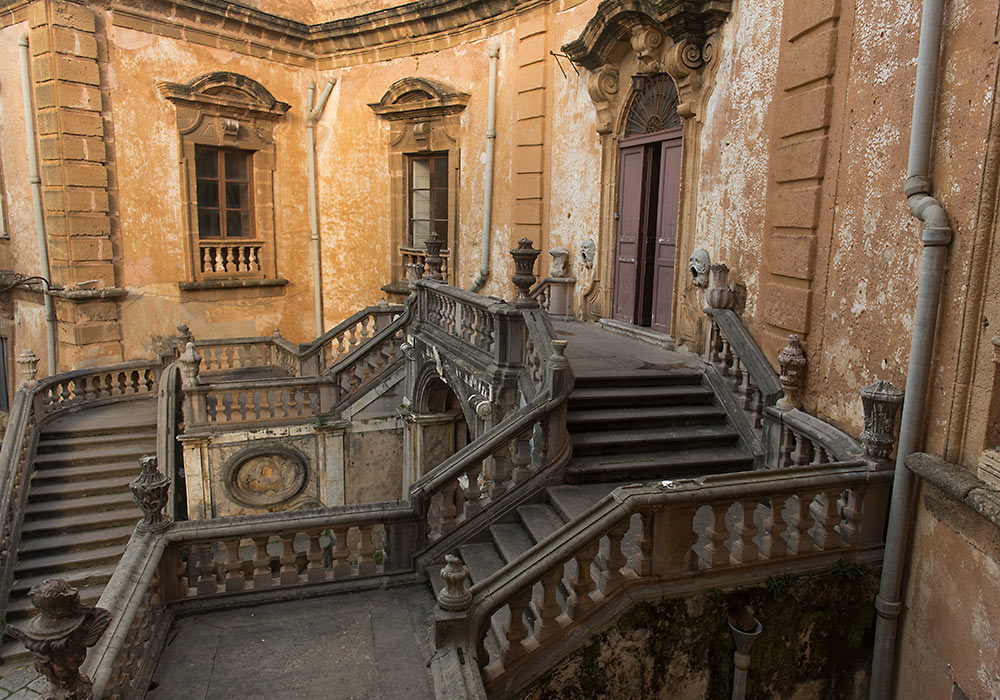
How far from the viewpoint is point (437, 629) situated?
14.2 ft

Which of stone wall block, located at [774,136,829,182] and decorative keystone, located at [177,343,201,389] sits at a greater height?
stone wall block, located at [774,136,829,182]

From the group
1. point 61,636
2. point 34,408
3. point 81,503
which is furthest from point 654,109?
point 34,408

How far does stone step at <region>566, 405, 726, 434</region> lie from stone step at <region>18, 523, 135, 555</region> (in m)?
6.52

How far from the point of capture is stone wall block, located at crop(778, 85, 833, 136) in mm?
5898

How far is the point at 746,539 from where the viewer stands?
4855mm

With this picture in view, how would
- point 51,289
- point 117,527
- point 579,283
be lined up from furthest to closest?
1. point 51,289
2. point 579,283
3. point 117,527

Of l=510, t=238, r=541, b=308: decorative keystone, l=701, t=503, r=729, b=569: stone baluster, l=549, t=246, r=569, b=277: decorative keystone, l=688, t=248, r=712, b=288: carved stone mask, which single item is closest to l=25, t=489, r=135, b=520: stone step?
l=510, t=238, r=541, b=308: decorative keystone

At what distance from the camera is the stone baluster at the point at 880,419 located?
4.84m

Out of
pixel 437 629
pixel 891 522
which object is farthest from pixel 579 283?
pixel 437 629

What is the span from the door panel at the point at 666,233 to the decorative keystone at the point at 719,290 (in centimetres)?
168

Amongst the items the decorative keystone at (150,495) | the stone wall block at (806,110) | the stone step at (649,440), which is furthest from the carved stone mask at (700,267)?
the decorative keystone at (150,495)

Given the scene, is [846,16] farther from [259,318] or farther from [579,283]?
[259,318]

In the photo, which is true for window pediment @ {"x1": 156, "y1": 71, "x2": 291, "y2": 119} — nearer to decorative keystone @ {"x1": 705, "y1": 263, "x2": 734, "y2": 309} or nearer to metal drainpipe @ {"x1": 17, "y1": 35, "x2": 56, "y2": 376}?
metal drainpipe @ {"x1": 17, "y1": 35, "x2": 56, "y2": 376}

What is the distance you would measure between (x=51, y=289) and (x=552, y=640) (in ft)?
38.1
